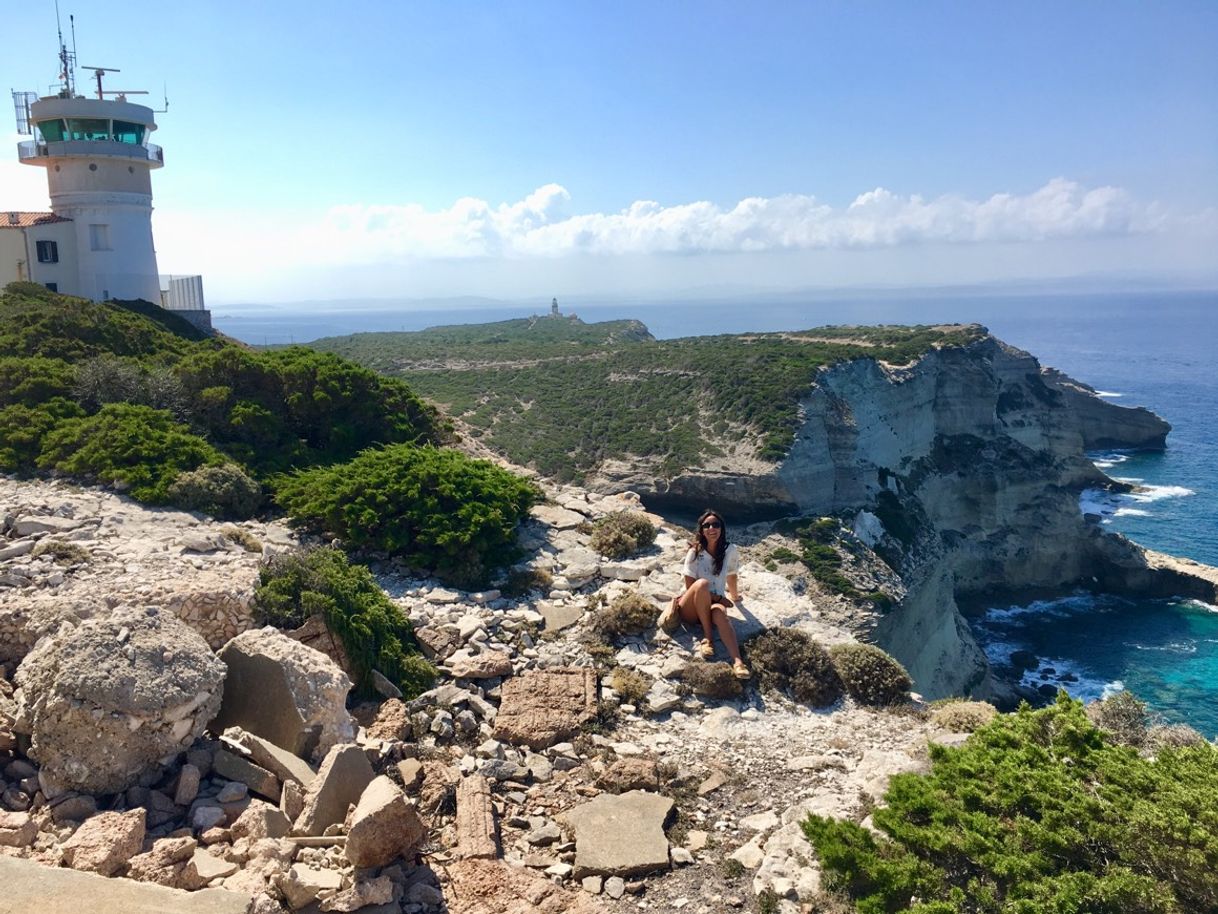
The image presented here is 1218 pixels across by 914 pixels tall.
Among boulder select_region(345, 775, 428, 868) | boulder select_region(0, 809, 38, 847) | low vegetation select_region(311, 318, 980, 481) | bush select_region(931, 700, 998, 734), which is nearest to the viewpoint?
boulder select_region(0, 809, 38, 847)

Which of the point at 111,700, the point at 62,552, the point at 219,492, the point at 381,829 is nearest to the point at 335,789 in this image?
the point at 381,829

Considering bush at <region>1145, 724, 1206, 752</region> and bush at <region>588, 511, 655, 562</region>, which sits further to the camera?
bush at <region>588, 511, 655, 562</region>

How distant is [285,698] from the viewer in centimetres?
703

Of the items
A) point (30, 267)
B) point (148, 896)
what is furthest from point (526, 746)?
point (30, 267)

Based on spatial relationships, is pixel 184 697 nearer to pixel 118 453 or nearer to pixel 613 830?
pixel 613 830

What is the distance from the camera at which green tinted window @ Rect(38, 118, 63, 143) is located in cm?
2622

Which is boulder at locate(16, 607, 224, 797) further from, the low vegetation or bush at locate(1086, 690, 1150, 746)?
the low vegetation

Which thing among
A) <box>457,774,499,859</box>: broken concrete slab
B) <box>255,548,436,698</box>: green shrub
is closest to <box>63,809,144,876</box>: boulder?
<box>457,774,499,859</box>: broken concrete slab

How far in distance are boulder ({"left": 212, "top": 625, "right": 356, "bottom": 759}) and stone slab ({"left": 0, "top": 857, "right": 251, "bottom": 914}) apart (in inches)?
81.5

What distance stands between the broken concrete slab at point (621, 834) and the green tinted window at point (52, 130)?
29562 mm

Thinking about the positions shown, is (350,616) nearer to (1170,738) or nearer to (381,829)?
(381,829)

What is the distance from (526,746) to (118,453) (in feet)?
31.8

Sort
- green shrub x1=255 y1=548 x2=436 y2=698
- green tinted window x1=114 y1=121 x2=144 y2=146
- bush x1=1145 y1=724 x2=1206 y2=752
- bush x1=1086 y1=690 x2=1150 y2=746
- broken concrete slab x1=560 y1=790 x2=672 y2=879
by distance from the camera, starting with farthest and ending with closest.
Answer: green tinted window x1=114 y1=121 x2=144 y2=146
green shrub x1=255 y1=548 x2=436 y2=698
bush x1=1086 y1=690 x2=1150 y2=746
bush x1=1145 y1=724 x2=1206 y2=752
broken concrete slab x1=560 y1=790 x2=672 y2=879

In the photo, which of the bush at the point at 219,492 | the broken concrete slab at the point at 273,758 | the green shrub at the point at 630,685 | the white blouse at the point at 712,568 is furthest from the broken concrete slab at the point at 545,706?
the bush at the point at 219,492
